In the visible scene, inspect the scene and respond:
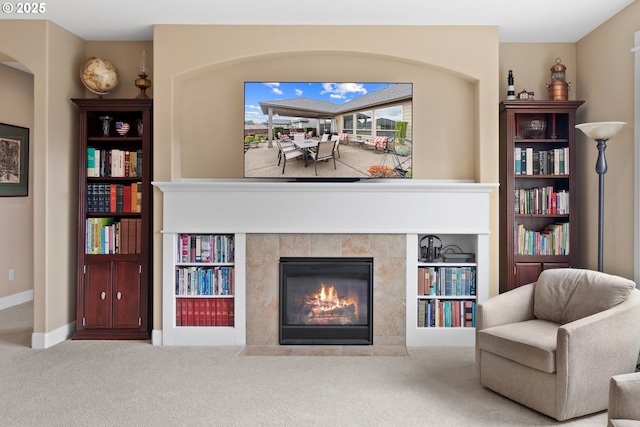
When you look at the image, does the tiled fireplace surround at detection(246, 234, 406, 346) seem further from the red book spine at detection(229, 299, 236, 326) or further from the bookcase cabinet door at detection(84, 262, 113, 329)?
the bookcase cabinet door at detection(84, 262, 113, 329)

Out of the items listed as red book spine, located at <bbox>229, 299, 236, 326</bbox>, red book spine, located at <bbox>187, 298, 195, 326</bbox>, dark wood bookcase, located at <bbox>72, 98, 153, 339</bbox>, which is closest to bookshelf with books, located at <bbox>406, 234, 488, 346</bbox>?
red book spine, located at <bbox>229, 299, 236, 326</bbox>

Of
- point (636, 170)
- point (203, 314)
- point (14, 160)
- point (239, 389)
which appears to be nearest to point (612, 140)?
point (636, 170)

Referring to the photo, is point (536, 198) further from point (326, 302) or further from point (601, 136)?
point (326, 302)

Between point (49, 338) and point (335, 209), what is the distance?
2.59m

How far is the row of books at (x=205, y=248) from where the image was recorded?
4238 millimetres

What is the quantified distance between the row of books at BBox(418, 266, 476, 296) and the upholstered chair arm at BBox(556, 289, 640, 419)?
1.39 meters

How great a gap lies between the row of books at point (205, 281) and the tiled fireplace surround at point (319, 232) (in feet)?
0.31

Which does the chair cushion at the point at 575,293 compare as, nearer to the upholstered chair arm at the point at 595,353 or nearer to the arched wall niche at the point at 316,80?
the upholstered chair arm at the point at 595,353

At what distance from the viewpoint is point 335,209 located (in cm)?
417

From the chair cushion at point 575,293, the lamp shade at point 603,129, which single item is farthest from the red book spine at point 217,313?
the lamp shade at point 603,129

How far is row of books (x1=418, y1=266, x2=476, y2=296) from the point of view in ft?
13.8

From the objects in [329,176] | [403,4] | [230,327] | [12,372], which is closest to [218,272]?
[230,327]

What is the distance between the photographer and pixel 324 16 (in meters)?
4.01

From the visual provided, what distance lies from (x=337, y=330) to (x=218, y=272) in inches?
43.9
